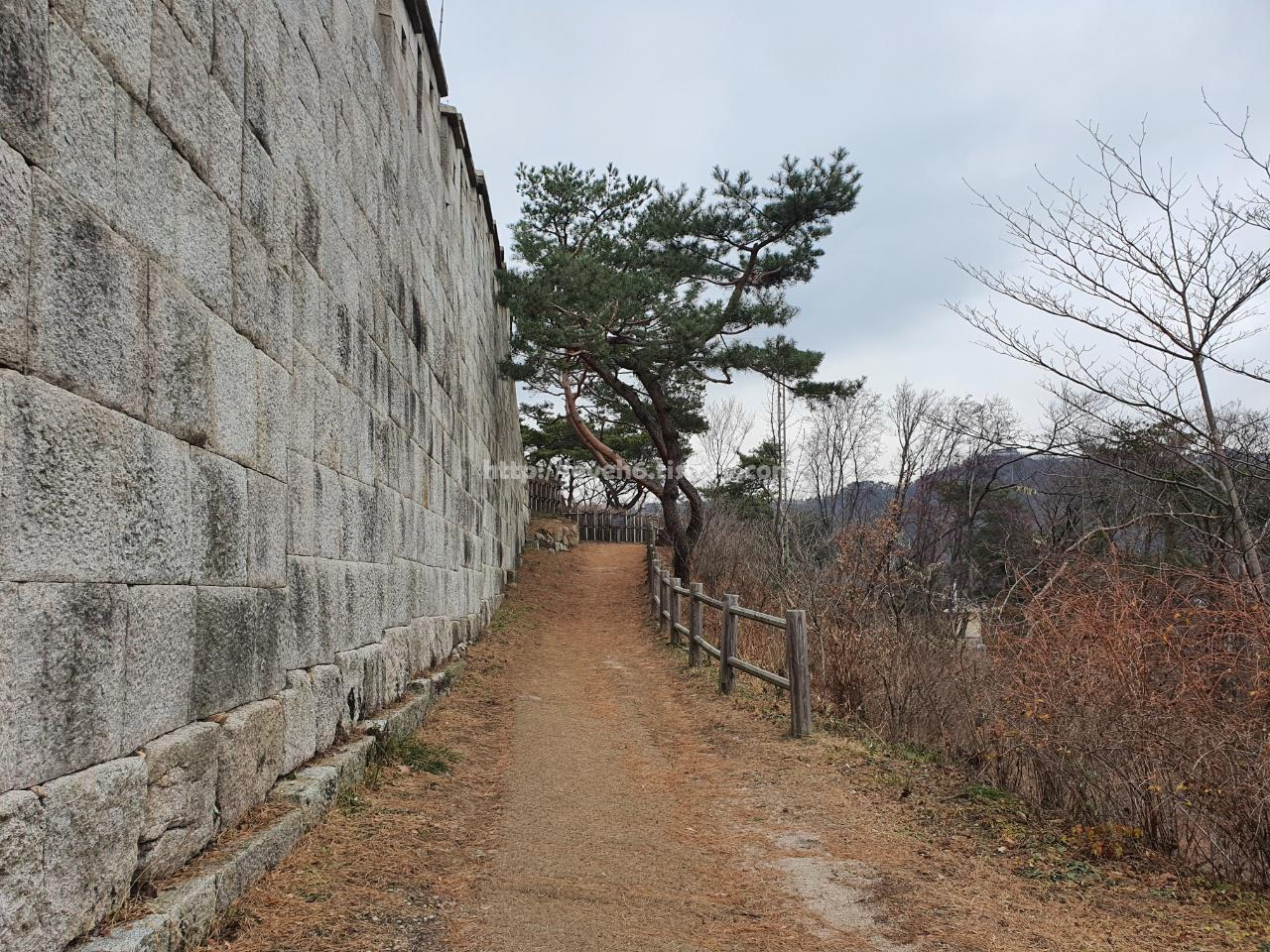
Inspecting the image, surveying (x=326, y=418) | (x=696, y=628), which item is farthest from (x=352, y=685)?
(x=696, y=628)

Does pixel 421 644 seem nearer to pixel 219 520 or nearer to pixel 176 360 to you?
pixel 219 520

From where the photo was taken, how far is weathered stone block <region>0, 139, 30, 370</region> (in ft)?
6.98

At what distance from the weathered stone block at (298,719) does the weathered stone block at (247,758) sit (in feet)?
0.23

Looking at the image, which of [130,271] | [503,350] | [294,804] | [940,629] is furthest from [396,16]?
[503,350]

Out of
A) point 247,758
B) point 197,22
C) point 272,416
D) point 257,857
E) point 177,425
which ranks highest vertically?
point 197,22

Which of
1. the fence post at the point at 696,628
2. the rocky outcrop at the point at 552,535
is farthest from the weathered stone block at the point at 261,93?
the rocky outcrop at the point at 552,535

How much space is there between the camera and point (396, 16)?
6.91m

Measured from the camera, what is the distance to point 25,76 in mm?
2227

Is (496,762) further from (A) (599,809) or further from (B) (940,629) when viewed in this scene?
(B) (940,629)

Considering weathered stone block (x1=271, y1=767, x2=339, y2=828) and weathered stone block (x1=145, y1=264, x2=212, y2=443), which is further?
weathered stone block (x1=271, y1=767, x2=339, y2=828)

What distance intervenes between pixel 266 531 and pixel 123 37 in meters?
1.88

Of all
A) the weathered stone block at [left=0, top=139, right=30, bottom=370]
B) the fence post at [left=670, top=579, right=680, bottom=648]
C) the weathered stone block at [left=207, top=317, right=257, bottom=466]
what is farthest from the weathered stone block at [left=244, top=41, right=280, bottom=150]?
the fence post at [left=670, top=579, right=680, bottom=648]

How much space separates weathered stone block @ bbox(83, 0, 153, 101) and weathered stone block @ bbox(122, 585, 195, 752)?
4.90 ft

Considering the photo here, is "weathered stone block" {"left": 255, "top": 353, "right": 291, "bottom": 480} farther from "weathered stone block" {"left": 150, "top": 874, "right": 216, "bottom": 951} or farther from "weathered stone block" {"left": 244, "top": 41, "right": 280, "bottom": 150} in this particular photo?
"weathered stone block" {"left": 150, "top": 874, "right": 216, "bottom": 951}
